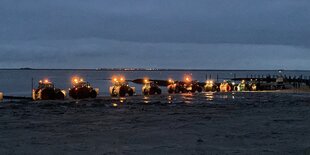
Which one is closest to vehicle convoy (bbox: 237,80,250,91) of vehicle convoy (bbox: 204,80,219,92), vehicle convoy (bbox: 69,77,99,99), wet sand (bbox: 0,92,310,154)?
vehicle convoy (bbox: 204,80,219,92)

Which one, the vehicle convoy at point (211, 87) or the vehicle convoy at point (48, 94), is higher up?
the vehicle convoy at point (211, 87)

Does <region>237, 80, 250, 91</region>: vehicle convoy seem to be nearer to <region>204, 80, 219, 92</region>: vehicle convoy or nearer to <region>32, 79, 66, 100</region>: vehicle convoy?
<region>204, 80, 219, 92</region>: vehicle convoy

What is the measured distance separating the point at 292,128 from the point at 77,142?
10.4m

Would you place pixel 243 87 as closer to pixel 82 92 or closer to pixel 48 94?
pixel 82 92

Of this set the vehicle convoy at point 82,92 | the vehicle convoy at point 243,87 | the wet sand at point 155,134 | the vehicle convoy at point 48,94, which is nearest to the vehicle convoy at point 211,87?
the vehicle convoy at point 243,87

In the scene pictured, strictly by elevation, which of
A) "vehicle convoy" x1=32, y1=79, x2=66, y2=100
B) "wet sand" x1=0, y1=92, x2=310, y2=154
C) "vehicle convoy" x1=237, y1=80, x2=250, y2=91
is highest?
"vehicle convoy" x1=237, y1=80, x2=250, y2=91

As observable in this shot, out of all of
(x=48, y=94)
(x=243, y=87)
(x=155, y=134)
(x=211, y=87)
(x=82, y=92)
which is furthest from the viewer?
(x=243, y=87)

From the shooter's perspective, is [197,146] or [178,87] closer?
[197,146]

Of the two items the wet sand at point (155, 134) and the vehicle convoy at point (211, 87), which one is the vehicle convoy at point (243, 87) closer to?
the vehicle convoy at point (211, 87)

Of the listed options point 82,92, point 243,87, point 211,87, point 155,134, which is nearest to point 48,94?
point 82,92

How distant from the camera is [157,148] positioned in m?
17.7

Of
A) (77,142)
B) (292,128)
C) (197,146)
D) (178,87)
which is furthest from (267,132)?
(178,87)

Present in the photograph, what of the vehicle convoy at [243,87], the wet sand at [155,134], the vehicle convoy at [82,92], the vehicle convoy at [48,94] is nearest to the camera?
the wet sand at [155,134]

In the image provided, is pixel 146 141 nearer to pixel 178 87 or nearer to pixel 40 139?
pixel 40 139
